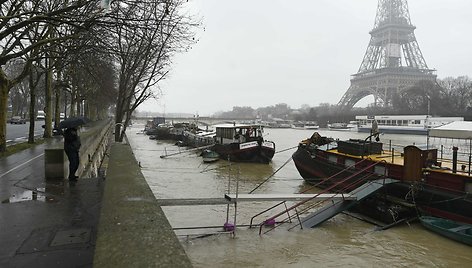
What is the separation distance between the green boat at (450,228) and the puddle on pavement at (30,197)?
12025 mm

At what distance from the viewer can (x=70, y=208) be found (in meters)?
8.03

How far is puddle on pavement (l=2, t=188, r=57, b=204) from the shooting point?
8867 millimetres

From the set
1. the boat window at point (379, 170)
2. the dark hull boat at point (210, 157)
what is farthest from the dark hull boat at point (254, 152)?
the boat window at point (379, 170)

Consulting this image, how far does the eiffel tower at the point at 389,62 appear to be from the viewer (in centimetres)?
12094

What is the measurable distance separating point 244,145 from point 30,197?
84.2ft

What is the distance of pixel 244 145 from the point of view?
112 ft

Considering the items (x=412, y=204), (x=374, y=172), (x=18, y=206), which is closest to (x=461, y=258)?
(x=412, y=204)

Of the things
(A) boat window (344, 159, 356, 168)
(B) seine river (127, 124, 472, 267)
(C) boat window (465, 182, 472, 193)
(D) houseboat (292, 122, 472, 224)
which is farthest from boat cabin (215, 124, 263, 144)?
(C) boat window (465, 182, 472, 193)

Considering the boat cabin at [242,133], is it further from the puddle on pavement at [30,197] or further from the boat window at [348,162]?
the puddle on pavement at [30,197]

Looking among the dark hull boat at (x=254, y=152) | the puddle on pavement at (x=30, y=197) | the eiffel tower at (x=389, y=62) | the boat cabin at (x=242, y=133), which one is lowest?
the dark hull boat at (x=254, y=152)

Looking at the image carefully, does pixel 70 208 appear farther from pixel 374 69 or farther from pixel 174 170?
pixel 374 69

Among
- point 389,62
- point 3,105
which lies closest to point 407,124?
point 389,62

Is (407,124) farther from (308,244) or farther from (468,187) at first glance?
(308,244)

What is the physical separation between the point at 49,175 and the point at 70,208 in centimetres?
418
